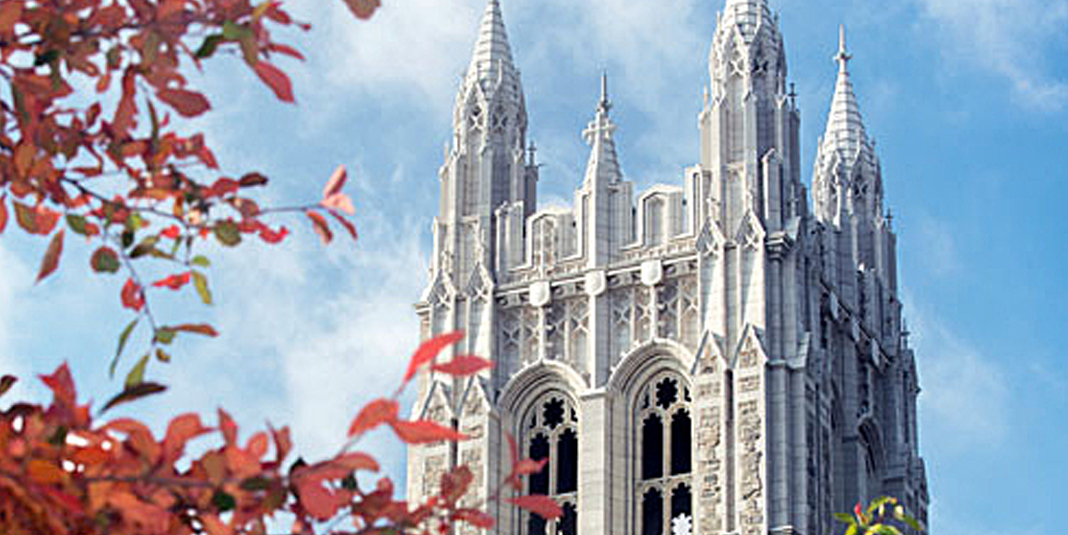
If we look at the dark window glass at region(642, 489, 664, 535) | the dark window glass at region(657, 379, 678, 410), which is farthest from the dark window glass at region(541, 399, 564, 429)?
the dark window glass at region(642, 489, 664, 535)

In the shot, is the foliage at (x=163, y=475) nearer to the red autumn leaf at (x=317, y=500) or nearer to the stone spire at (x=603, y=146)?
the red autumn leaf at (x=317, y=500)

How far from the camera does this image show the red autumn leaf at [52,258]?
21.0ft

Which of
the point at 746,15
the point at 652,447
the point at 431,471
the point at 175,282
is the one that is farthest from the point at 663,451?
the point at 175,282

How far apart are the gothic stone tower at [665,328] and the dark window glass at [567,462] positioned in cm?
4

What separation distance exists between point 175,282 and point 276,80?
1.09m

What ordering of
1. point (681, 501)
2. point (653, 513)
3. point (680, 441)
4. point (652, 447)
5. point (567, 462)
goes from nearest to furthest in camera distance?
1. point (681, 501)
2. point (653, 513)
3. point (680, 441)
4. point (652, 447)
5. point (567, 462)

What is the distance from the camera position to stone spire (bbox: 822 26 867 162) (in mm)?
50812

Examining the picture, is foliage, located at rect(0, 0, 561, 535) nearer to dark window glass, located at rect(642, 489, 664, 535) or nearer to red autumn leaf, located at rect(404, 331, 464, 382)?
red autumn leaf, located at rect(404, 331, 464, 382)

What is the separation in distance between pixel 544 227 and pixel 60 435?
3952 cm

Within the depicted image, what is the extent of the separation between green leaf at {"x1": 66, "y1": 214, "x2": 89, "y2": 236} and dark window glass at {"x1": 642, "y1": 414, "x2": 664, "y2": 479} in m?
36.8

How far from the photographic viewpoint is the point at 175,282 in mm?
7082

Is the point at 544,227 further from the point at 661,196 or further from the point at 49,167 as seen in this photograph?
the point at 49,167

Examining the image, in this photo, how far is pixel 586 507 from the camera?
42750 millimetres

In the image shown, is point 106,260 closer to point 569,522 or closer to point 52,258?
point 52,258
